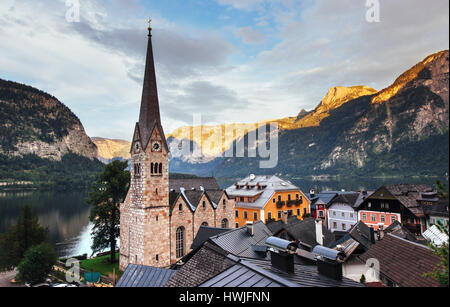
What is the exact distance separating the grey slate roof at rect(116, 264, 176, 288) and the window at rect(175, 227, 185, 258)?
20.1 meters

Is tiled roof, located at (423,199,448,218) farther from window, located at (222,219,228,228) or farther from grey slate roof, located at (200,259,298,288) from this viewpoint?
grey slate roof, located at (200,259,298,288)

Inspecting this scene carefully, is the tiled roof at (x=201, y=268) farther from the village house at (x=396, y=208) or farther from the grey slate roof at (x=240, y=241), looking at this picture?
the village house at (x=396, y=208)

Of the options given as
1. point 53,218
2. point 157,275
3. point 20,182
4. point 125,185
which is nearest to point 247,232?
point 157,275

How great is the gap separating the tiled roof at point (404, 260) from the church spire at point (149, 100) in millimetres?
24456

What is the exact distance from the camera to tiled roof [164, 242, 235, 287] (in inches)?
480

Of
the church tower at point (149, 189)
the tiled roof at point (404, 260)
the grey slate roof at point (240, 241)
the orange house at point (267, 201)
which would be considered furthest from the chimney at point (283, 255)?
the orange house at point (267, 201)

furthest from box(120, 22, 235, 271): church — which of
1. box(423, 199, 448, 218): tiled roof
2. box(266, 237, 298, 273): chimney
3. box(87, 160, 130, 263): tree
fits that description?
box(423, 199, 448, 218): tiled roof

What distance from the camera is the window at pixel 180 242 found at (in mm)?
35625

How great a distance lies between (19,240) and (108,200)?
11.2m

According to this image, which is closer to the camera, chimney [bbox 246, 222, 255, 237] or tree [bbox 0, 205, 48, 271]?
chimney [bbox 246, 222, 255, 237]

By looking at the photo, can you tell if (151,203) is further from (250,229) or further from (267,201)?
(267,201)
